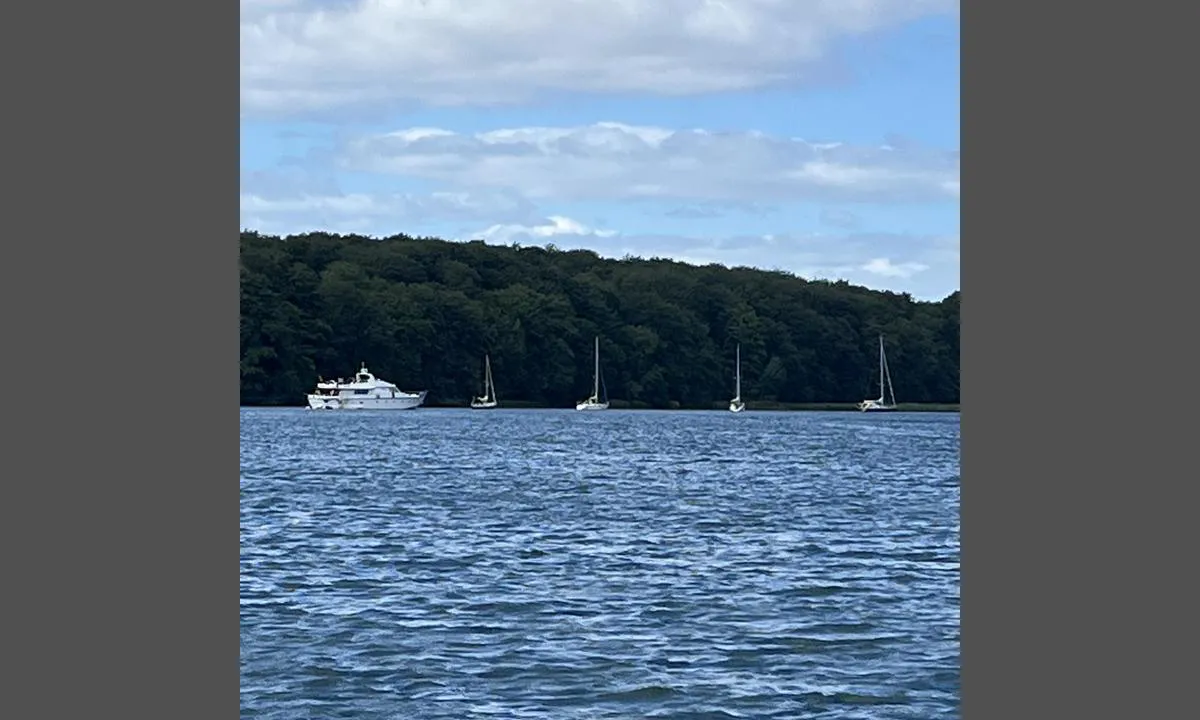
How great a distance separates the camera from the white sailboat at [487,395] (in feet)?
444

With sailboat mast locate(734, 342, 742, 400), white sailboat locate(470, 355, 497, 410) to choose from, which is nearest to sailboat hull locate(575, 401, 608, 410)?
white sailboat locate(470, 355, 497, 410)

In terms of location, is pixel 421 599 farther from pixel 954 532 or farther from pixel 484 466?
pixel 484 466

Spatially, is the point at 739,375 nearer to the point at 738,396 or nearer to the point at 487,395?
the point at 738,396

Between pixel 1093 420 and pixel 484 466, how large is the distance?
48.9m

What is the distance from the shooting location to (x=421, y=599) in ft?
69.1

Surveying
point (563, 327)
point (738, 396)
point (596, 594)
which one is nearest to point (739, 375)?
point (738, 396)

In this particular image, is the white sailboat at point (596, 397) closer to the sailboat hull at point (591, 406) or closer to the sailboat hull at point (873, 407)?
the sailboat hull at point (591, 406)

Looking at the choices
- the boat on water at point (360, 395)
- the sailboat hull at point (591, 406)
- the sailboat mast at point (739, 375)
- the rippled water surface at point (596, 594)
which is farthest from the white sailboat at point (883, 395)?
the rippled water surface at point (596, 594)

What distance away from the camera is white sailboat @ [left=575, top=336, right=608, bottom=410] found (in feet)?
448

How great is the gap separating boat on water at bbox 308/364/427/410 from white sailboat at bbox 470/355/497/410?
19.2 ft

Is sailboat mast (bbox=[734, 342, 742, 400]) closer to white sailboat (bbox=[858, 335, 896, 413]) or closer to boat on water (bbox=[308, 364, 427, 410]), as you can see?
white sailboat (bbox=[858, 335, 896, 413])

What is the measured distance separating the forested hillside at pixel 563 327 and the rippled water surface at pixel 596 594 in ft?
260

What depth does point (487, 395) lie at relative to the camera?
136500 mm

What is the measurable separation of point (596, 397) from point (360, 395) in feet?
66.8
